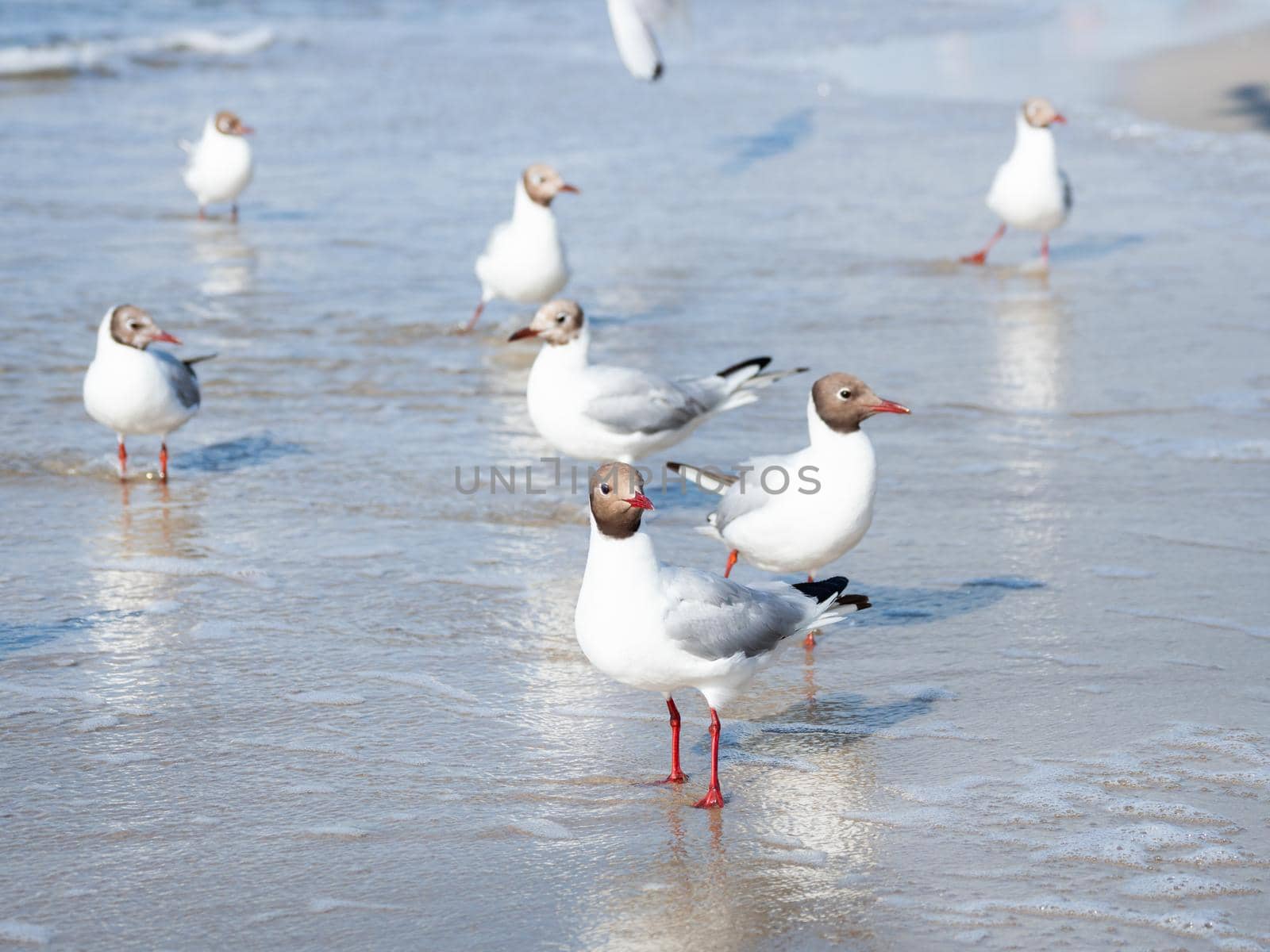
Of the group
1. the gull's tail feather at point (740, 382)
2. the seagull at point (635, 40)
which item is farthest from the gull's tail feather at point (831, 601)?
the seagull at point (635, 40)

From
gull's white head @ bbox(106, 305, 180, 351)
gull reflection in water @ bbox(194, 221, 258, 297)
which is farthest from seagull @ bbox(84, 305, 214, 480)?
gull reflection in water @ bbox(194, 221, 258, 297)

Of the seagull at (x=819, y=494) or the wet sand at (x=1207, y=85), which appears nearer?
the seagull at (x=819, y=494)

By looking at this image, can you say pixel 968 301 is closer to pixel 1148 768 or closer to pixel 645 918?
pixel 1148 768

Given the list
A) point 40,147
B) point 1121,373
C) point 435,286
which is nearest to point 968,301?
point 1121,373

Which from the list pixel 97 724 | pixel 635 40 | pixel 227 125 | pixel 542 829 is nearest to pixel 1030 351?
pixel 635 40

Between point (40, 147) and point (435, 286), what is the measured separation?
7061 millimetres

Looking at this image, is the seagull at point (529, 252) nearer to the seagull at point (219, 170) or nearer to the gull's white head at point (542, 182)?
the gull's white head at point (542, 182)

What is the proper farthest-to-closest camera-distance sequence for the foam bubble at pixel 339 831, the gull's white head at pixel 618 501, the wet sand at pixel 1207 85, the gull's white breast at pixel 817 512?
1. the wet sand at pixel 1207 85
2. the gull's white breast at pixel 817 512
3. the gull's white head at pixel 618 501
4. the foam bubble at pixel 339 831

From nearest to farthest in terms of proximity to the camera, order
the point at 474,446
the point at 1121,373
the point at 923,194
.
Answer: the point at 474,446 < the point at 1121,373 < the point at 923,194

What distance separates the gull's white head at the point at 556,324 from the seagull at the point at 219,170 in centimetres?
726

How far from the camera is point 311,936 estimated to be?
3.80m

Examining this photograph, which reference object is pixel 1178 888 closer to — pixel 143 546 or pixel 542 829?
pixel 542 829

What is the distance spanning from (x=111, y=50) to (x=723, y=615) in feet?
70.5

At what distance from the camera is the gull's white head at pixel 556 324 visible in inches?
279
